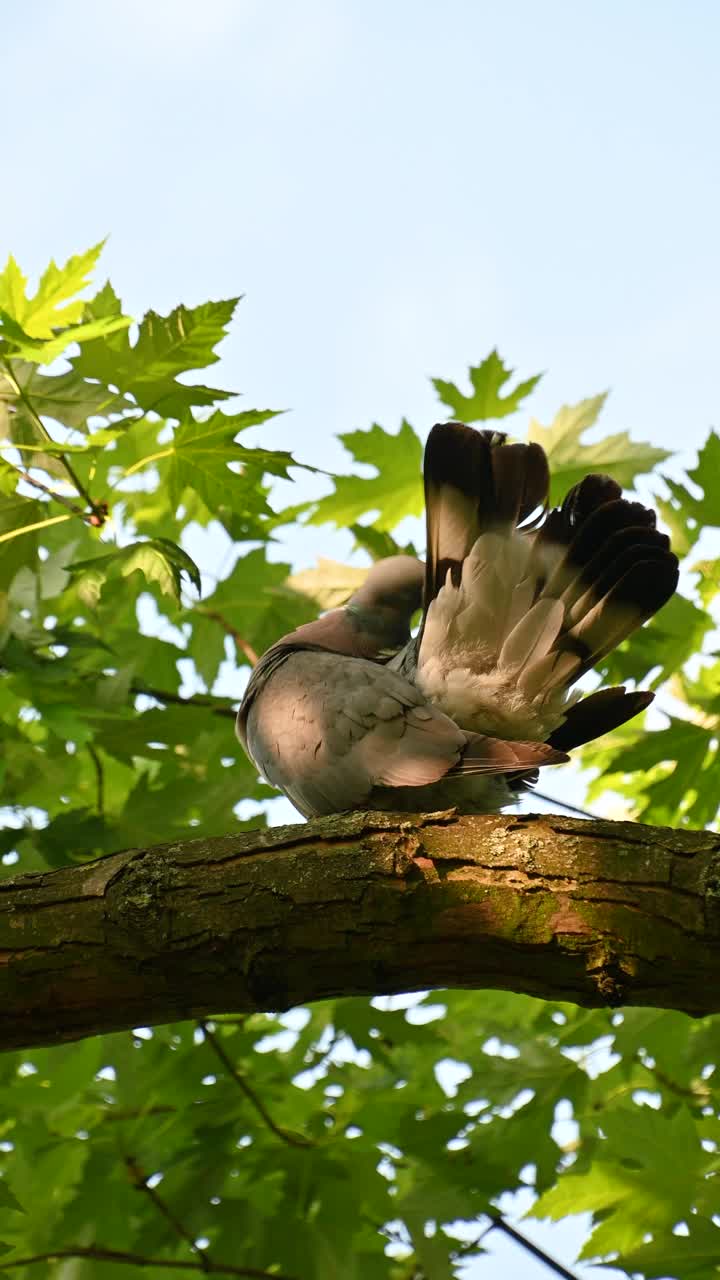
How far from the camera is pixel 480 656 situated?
3.08 m

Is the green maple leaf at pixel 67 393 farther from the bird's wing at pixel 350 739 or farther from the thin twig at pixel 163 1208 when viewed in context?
the thin twig at pixel 163 1208

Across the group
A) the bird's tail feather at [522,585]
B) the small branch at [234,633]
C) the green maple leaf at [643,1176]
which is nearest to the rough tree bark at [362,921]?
the bird's tail feather at [522,585]

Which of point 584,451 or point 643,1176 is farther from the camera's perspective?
point 584,451

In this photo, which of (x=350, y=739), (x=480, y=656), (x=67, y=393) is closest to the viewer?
(x=350, y=739)

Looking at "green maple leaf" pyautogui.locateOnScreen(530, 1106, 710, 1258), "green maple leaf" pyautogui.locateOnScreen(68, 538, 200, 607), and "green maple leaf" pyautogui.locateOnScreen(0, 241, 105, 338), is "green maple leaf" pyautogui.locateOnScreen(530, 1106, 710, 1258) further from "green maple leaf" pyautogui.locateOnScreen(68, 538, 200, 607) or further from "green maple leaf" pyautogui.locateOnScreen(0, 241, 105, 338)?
"green maple leaf" pyautogui.locateOnScreen(0, 241, 105, 338)

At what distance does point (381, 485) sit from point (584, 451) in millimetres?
772

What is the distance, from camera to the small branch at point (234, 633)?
441 cm

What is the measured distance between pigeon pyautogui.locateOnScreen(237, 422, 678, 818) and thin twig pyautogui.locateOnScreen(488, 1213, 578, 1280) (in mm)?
1351

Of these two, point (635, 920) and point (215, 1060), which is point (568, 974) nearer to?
point (635, 920)

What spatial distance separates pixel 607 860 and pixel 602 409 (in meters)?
2.63

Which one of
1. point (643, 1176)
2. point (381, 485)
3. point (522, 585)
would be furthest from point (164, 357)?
point (643, 1176)

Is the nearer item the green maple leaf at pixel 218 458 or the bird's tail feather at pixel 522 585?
the bird's tail feather at pixel 522 585

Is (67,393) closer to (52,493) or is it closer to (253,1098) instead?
(52,493)

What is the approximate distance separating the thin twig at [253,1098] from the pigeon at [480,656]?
1.04 m
